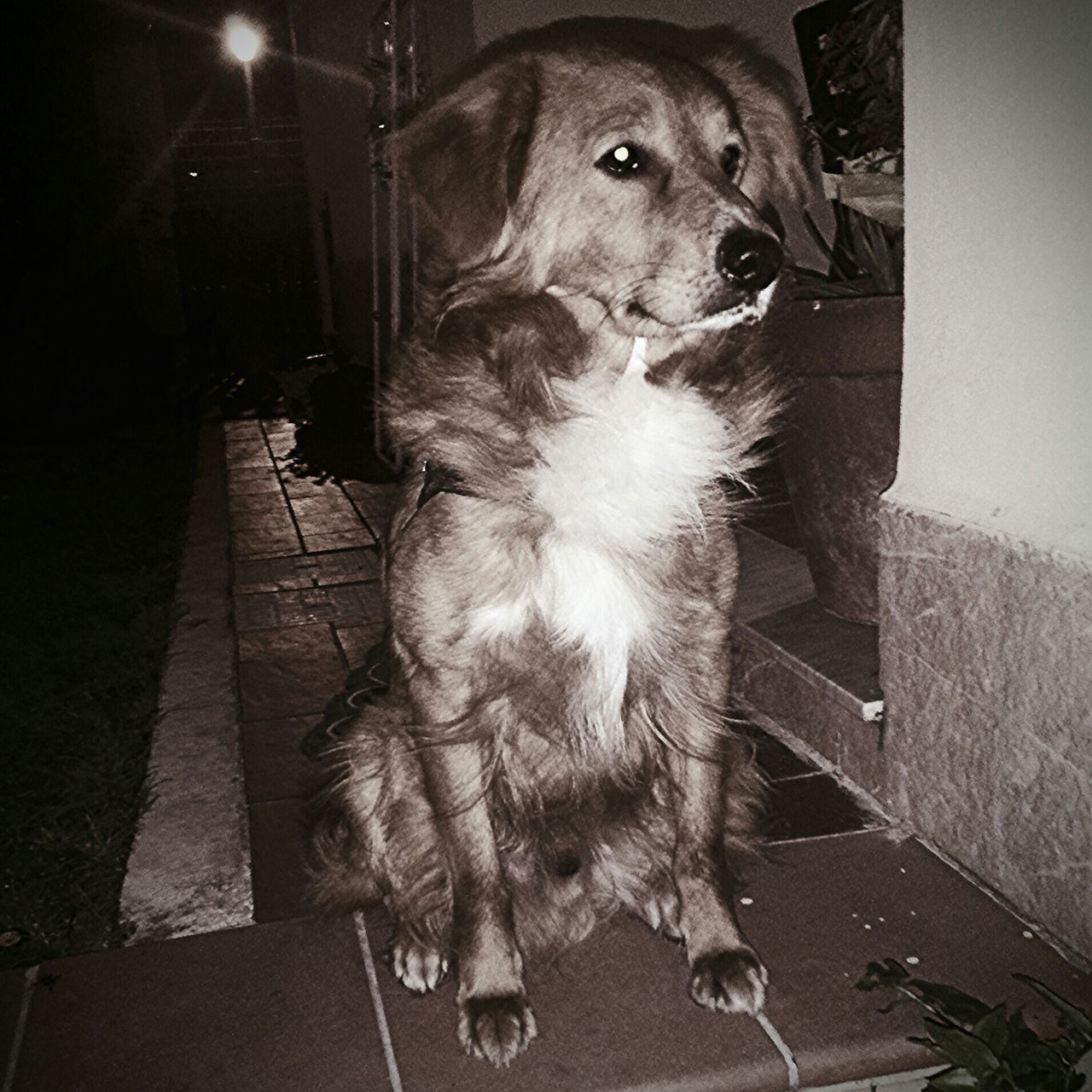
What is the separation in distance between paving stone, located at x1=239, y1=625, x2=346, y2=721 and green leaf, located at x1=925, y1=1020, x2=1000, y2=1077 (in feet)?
7.00

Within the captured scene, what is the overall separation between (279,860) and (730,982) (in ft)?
3.74

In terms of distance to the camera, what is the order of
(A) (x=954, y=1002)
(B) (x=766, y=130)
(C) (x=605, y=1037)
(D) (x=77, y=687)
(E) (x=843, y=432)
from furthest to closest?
(D) (x=77, y=687), (E) (x=843, y=432), (B) (x=766, y=130), (C) (x=605, y=1037), (A) (x=954, y=1002)

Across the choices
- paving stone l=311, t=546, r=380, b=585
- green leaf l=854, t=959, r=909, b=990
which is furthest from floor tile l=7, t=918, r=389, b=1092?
paving stone l=311, t=546, r=380, b=585

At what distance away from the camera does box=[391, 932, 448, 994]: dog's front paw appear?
74.3 inches

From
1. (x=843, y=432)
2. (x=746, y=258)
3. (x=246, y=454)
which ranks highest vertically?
(x=746, y=258)

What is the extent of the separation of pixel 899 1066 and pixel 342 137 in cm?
1178

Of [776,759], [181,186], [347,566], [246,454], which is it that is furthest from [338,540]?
[181,186]

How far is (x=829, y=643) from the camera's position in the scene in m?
2.67

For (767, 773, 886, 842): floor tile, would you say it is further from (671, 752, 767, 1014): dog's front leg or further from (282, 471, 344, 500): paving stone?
(282, 471, 344, 500): paving stone

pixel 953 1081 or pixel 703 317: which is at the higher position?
pixel 703 317

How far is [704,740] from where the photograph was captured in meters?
1.96

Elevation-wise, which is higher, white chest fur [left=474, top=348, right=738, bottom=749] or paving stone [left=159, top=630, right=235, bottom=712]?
white chest fur [left=474, top=348, right=738, bottom=749]

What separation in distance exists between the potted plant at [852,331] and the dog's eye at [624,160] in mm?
617

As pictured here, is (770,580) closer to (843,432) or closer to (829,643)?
(829,643)
